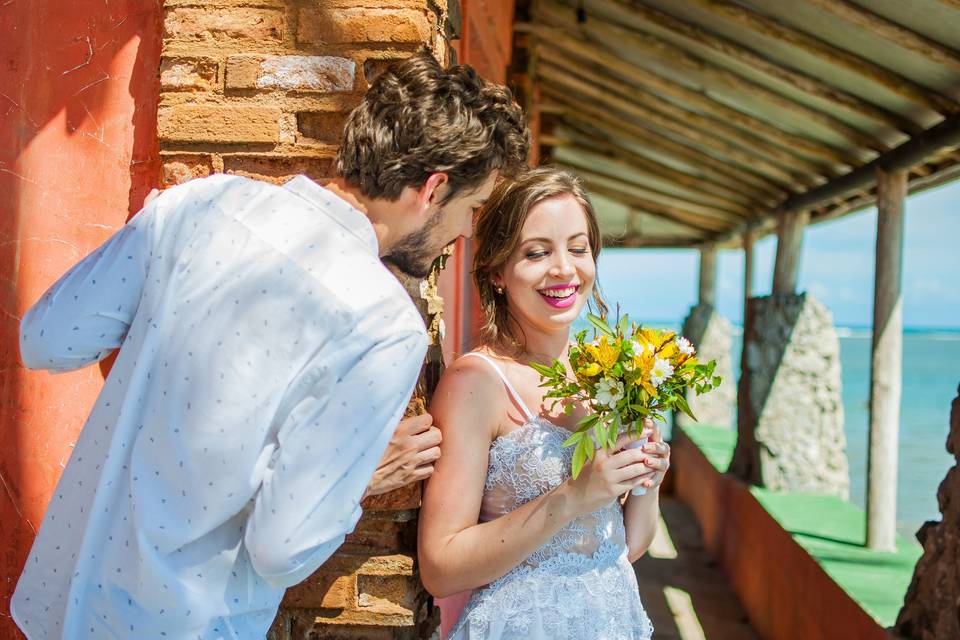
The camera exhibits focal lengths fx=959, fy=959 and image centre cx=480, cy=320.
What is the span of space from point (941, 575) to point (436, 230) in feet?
8.70

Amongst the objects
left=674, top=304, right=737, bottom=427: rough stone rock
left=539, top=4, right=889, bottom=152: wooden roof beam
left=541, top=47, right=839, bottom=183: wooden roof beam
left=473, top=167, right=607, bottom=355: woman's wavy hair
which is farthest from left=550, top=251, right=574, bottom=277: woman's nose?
left=674, top=304, right=737, bottom=427: rough stone rock

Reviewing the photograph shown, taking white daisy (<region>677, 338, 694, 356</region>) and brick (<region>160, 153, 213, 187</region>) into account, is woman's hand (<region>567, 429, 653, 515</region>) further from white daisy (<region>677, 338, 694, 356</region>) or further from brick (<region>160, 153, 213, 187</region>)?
brick (<region>160, 153, 213, 187</region>)

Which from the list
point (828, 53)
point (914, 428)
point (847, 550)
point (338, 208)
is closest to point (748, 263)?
point (847, 550)

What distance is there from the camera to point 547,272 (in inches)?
91.0

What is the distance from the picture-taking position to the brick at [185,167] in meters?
2.27

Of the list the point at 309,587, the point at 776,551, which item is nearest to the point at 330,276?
the point at 309,587

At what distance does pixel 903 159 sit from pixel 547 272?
3968mm

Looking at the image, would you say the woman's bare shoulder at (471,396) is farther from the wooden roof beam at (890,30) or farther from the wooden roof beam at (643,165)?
the wooden roof beam at (643,165)

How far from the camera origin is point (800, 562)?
5574 millimetres

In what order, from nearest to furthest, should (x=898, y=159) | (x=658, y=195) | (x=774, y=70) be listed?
(x=774, y=70) < (x=898, y=159) < (x=658, y=195)

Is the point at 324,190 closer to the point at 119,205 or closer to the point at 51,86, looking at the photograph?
the point at 119,205

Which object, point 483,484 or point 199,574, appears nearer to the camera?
point 199,574

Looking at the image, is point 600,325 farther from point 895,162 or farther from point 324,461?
point 895,162

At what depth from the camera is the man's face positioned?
1.80 meters
